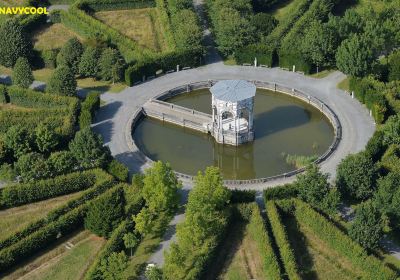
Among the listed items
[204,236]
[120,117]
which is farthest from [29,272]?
[120,117]

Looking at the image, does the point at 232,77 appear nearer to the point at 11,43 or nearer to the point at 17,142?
the point at 11,43

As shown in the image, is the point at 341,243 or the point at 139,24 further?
the point at 139,24

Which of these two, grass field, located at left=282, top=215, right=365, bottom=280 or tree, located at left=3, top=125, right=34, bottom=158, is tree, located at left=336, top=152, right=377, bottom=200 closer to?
grass field, located at left=282, top=215, right=365, bottom=280

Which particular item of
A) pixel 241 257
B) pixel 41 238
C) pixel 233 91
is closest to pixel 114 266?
pixel 41 238

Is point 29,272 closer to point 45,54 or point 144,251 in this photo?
point 144,251

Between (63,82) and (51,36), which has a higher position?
(51,36)
